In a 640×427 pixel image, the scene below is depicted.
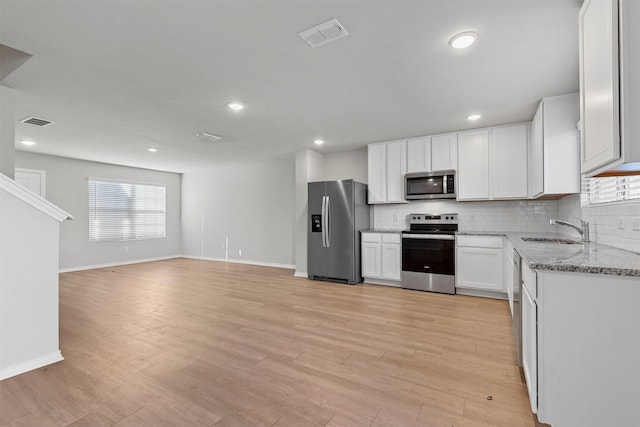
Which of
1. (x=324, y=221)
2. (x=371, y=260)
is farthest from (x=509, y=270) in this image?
(x=324, y=221)

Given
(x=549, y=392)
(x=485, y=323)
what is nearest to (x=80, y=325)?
(x=549, y=392)

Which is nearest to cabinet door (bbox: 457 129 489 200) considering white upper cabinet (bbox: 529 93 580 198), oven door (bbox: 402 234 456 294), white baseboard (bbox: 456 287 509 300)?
oven door (bbox: 402 234 456 294)

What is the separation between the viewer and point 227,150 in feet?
19.2

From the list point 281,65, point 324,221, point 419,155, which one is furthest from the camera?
point 324,221

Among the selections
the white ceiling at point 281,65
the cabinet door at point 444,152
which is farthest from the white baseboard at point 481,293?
the white ceiling at point 281,65

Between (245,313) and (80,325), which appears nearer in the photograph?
(80,325)

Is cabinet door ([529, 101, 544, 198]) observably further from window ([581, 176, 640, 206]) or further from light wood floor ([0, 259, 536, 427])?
light wood floor ([0, 259, 536, 427])

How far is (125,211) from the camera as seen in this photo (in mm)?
7418

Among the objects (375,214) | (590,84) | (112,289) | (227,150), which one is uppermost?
(227,150)

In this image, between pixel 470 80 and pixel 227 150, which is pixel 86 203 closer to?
pixel 227 150

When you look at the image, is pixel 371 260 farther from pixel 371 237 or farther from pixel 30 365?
pixel 30 365

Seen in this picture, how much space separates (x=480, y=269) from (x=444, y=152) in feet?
5.89

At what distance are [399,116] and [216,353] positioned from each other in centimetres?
335

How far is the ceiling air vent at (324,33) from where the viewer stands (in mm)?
2016
